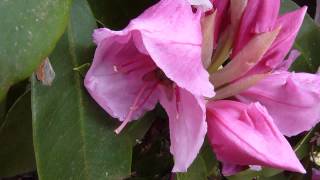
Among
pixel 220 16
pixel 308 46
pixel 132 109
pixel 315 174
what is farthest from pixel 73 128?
pixel 315 174

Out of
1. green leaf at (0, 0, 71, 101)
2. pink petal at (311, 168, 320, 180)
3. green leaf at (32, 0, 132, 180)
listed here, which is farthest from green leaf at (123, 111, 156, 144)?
pink petal at (311, 168, 320, 180)

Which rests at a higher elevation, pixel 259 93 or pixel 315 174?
pixel 259 93

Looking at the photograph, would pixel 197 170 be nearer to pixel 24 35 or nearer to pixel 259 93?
pixel 259 93

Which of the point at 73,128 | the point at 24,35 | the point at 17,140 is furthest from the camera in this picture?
the point at 17,140

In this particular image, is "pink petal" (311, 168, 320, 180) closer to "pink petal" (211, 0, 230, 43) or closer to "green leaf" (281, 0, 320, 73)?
"green leaf" (281, 0, 320, 73)

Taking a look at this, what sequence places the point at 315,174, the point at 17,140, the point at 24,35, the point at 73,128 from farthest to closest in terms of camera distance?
the point at 315,174
the point at 17,140
the point at 73,128
the point at 24,35

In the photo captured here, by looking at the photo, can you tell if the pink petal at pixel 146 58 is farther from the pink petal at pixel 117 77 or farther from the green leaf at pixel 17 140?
the green leaf at pixel 17 140

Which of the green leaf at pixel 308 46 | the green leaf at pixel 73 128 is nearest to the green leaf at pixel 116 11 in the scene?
the green leaf at pixel 73 128

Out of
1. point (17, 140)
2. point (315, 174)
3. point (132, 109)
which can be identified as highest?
point (132, 109)
